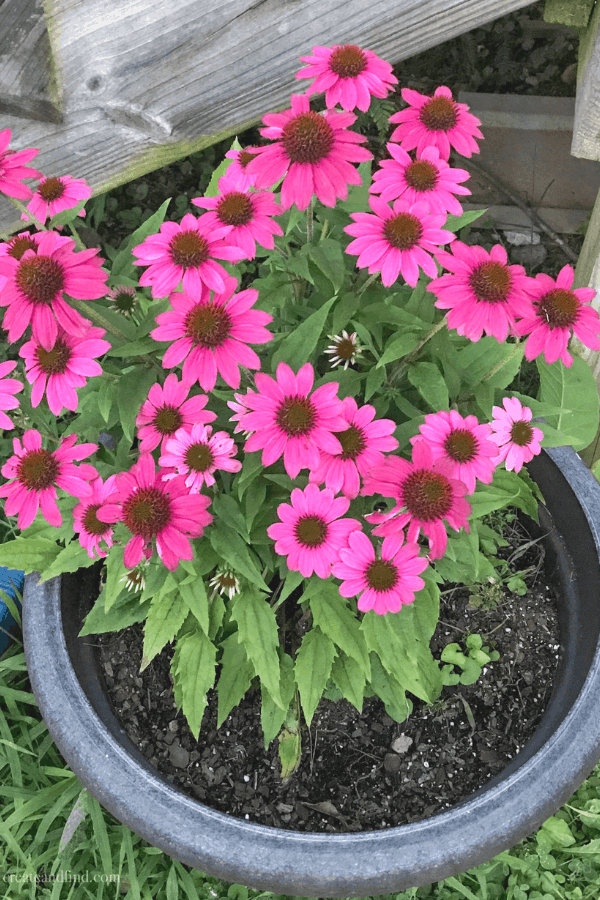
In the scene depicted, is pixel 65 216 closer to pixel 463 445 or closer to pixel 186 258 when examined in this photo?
pixel 186 258

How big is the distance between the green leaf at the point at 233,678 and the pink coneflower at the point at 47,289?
0.73 m

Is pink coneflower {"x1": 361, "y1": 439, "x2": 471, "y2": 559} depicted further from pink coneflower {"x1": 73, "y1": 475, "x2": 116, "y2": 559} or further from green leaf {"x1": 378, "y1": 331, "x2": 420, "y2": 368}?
pink coneflower {"x1": 73, "y1": 475, "x2": 116, "y2": 559}

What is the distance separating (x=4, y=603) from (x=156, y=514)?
44.2 inches

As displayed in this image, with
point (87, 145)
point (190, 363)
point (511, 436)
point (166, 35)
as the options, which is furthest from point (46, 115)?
point (511, 436)

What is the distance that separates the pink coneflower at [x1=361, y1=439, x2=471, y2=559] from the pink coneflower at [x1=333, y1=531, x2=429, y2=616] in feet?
0.20

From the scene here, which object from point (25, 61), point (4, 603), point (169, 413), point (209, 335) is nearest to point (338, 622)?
point (169, 413)

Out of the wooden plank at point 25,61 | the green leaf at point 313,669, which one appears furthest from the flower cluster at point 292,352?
the wooden plank at point 25,61

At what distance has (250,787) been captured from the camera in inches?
60.8

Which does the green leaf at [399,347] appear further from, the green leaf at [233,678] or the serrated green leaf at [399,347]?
the green leaf at [233,678]

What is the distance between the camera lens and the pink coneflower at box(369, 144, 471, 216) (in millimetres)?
1025

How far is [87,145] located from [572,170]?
1.74 metres

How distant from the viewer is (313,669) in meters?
1.29

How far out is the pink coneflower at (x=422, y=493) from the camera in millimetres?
962

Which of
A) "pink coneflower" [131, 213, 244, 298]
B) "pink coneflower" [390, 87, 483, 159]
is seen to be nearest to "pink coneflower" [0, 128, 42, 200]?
"pink coneflower" [131, 213, 244, 298]
